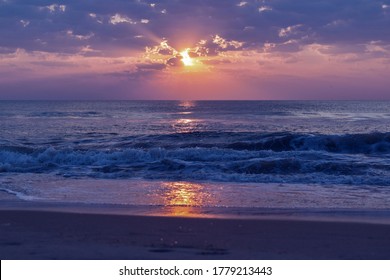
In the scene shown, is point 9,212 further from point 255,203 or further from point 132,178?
point 132,178

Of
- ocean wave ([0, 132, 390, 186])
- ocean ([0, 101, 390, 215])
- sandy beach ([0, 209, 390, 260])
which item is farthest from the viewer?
ocean wave ([0, 132, 390, 186])

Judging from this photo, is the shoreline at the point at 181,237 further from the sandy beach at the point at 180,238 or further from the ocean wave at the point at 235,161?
the ocean wave at the point at 235,161

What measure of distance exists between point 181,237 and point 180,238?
64 millimetres

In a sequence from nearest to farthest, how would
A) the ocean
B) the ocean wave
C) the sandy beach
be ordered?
the sandy beach, the ocean, the ocean wave

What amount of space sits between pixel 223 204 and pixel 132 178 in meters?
5.58

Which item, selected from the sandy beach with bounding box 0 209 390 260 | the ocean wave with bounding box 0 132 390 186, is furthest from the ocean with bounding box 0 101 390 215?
the sandy beach with bounding box 0 209 390 260

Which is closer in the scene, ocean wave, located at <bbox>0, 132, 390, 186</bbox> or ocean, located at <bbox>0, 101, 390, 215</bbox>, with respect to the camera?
ocean, located at <bbox>0, 101, 390, 215</bbox>

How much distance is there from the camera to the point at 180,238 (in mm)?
7523

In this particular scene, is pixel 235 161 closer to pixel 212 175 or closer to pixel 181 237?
pixel 212 175

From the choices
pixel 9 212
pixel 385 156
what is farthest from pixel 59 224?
pixel 385 156

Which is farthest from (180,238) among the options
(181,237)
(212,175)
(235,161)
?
(235,161)

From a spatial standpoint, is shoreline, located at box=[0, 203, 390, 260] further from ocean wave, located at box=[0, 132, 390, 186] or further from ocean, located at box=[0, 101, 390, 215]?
ocean wave, located at box=[0, 132, 390, 186]

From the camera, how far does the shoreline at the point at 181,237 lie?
6.65m

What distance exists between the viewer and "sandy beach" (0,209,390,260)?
664 cm
